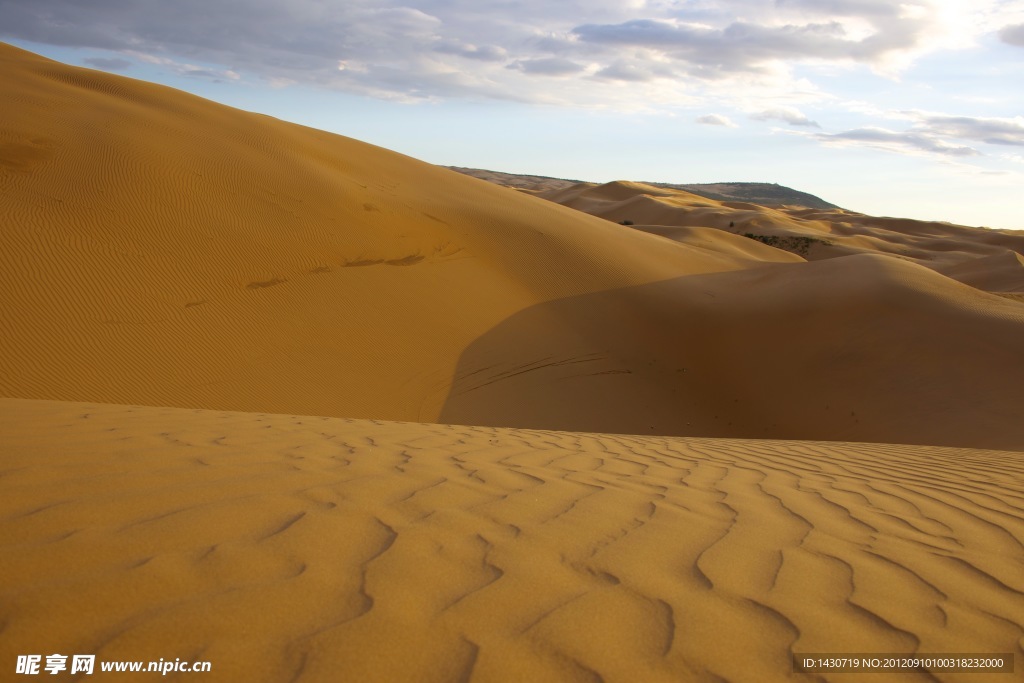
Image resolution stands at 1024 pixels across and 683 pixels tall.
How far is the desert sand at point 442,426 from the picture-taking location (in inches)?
78.5

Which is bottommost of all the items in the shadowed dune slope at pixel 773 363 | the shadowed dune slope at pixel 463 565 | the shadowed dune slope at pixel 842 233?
the shadowed dune slope at pixel 773 363

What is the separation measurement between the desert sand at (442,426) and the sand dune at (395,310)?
61 mm

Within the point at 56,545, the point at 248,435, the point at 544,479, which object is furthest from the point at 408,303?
the point at 56,545

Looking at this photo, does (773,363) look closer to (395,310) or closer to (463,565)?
(395,310)

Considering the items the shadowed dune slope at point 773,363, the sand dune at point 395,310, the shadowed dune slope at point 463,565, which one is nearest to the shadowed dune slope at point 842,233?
the sand dune at point 395,310

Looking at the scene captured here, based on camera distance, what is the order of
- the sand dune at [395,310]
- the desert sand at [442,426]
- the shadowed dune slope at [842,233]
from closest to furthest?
the desert sand at [442,426]
the sand dune at [395,310]
the shadowed dune slope at [842,233]

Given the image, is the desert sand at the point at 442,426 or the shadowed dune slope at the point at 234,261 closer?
the desert sand at the point at 442,426

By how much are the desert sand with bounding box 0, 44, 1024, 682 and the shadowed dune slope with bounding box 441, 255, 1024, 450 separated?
60 millimetres

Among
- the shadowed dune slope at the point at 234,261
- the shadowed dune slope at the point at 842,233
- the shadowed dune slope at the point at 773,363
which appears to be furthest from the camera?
the shadowed dune slope at the point at 842,233

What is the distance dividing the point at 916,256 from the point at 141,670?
41872 mm

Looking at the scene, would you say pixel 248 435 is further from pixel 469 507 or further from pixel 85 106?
pixel 85 106

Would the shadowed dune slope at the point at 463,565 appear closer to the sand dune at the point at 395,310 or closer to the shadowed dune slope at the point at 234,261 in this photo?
the shadowed dune slope at the point at 234,261

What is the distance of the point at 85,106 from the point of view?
1513 centimetres

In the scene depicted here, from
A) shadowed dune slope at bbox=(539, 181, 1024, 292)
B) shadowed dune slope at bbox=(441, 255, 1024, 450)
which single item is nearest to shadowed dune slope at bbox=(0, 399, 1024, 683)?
shadowed dune slope at bbox=(441, 255, 1024, 450)
